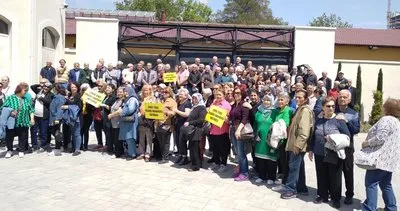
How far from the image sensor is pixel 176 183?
7.19 m

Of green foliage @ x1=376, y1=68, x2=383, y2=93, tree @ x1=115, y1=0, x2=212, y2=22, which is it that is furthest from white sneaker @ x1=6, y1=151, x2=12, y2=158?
tree @ x1=115, y1=0, x2=212, y2=22

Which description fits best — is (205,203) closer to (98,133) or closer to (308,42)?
(98,133)

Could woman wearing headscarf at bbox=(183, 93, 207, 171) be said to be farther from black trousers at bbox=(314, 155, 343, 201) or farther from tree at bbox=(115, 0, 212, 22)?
tree at bbox=(115, 0, 212, 22)

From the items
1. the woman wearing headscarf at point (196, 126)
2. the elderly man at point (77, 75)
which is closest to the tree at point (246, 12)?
the elderly man at point (77, 75)

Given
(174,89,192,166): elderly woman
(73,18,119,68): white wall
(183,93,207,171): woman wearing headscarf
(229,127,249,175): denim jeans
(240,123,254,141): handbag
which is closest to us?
(240,123,254,141): handbag

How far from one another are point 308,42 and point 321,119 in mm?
12419

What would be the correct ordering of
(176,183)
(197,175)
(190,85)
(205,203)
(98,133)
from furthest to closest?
1. (190,85)
2. (98,133)
3. (197,175)
4. (176,183)
5. (205,203)

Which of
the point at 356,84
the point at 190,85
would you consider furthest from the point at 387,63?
the point at 190,85

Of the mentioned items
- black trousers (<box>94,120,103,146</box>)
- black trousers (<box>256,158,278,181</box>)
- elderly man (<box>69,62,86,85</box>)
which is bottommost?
black trousers (<box>256,158,278,181</box>)

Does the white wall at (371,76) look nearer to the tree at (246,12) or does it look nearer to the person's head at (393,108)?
the person's head at (393,108)

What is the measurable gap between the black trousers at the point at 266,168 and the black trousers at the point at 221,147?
2.96ft

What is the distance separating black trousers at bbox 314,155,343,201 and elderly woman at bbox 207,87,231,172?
7.07 feet

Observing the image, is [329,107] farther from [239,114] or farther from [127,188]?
[127,188]

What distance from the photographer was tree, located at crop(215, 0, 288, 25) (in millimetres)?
58188
